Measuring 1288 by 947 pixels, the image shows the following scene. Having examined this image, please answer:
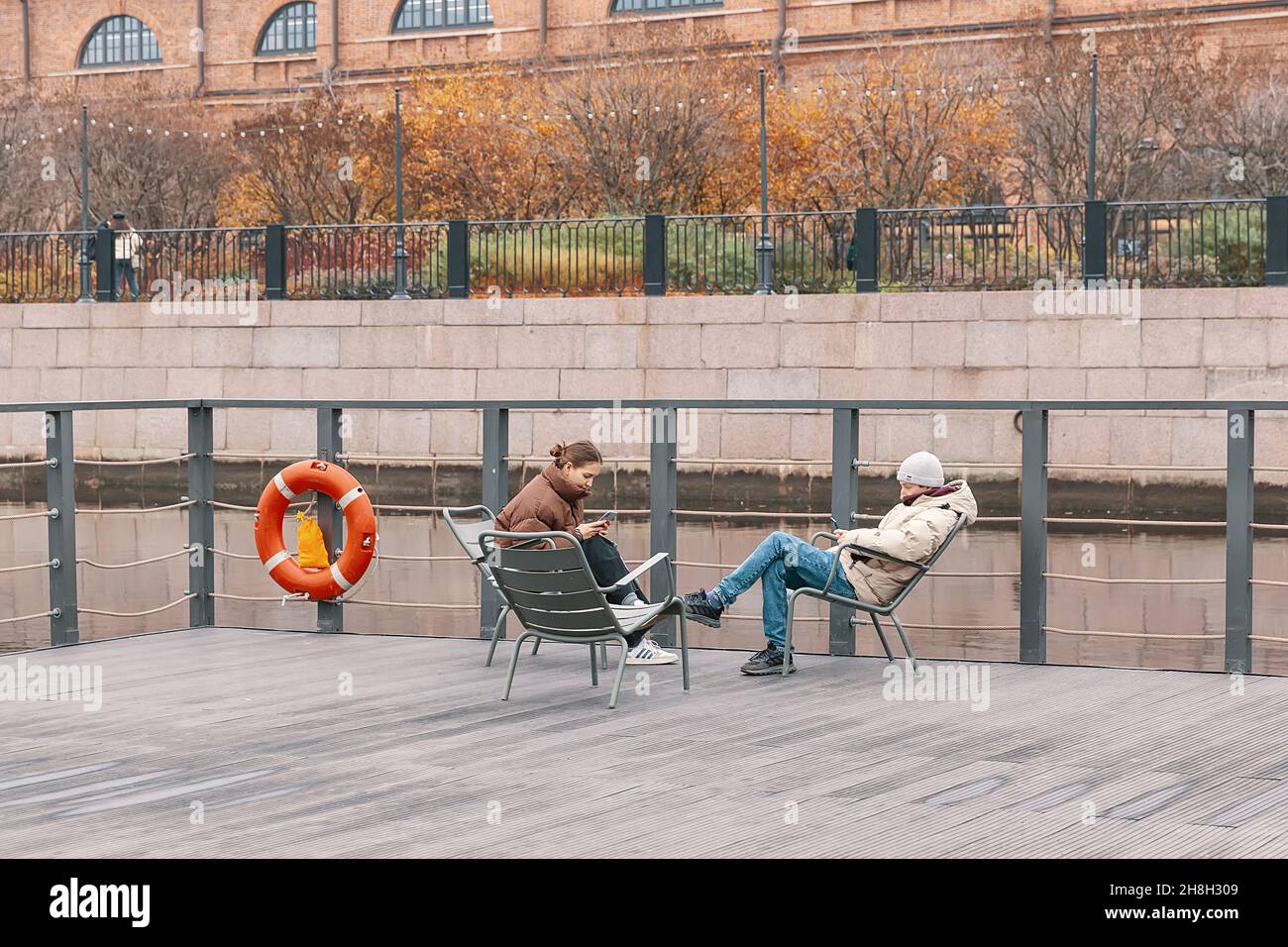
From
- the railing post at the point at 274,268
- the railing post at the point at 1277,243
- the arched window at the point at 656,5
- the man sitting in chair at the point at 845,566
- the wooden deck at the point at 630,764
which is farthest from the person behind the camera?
the arched window at the point at 656,5

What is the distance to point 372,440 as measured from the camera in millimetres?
24141

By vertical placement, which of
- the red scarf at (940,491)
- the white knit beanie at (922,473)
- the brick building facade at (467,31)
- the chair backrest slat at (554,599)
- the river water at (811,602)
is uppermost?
Answer: the brick building facade at (467,31)

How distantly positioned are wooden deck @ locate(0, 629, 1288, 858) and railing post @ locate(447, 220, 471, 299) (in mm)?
16169

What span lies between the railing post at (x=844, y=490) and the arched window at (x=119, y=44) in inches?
1816

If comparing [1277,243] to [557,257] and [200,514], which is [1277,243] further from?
[200,514]

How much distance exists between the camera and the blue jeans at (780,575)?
8.18 meters

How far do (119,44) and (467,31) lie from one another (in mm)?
11463

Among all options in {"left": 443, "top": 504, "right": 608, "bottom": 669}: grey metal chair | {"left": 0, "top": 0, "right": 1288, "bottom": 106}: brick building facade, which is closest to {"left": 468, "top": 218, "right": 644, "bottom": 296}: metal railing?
{"left": 0, "top": 0, "right": 1288, "bottom": 106}: brick building facade

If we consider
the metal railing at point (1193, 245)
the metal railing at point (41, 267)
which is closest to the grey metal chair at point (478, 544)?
the metal railing at point (1193, 245)

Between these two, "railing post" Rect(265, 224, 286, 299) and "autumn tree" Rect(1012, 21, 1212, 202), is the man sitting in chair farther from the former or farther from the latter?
"autumn tree" Rect(1012, 21, 1212, 202)

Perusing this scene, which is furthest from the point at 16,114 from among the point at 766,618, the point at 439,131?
the point at 766,618

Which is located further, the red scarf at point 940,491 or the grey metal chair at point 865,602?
the red scarf at point 940,491

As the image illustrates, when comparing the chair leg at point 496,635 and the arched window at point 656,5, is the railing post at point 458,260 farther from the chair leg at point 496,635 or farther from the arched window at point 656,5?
the arched window at point 656,5
